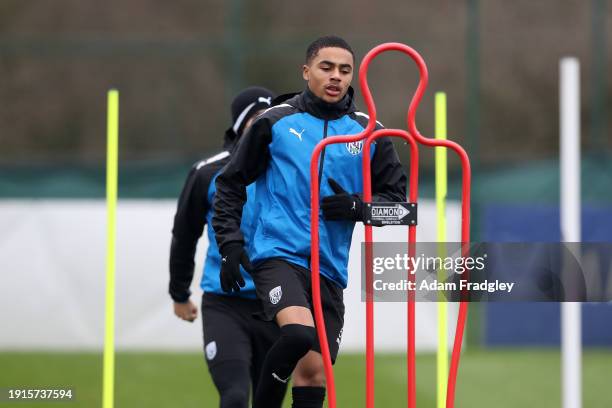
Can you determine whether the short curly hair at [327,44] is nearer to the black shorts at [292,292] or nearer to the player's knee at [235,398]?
the black shorts at [292,292]

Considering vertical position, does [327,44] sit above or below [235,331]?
above

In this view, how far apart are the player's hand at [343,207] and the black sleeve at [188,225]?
3.81 feet

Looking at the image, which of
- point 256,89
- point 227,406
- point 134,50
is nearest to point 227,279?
point 227,406

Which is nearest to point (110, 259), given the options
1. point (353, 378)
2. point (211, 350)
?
point (211, 350)

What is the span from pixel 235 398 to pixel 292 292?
2.50 ft

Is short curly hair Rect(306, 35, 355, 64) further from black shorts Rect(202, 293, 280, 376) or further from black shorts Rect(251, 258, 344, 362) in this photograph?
black shorts Rect(202, 293, 280, 376)

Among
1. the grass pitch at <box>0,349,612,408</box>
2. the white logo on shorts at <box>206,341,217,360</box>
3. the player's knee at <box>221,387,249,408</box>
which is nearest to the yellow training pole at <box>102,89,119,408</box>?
the white logo on shorts at <box>206,341,217,360</box>

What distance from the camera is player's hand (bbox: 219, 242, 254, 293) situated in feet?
16.4

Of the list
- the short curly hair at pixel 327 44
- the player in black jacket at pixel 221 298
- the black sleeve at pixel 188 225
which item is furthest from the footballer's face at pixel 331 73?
the black sleeve at pixel 188 225

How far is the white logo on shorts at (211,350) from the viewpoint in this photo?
5684 mm

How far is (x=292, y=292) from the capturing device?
494 centimetres

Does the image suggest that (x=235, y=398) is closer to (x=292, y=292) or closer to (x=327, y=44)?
(x=292, y=292)

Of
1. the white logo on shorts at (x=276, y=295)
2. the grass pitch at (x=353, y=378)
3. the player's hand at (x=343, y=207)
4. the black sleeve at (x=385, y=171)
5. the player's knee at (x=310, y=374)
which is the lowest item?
the grass pitch at (x=353, y=378)

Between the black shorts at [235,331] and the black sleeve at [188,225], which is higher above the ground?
the black sleeve at [188,225]
